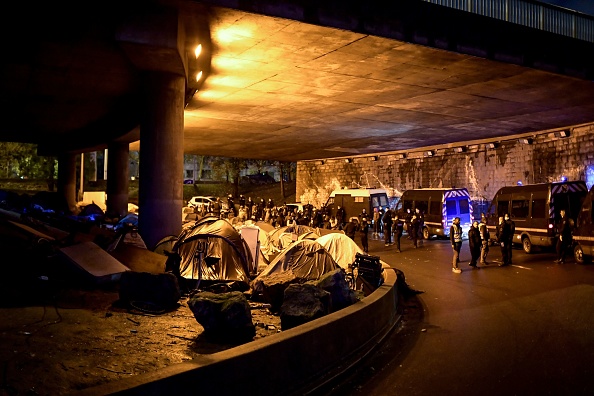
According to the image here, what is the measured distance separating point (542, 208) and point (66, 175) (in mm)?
36123

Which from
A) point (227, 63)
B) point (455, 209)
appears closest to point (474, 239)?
point (455, 209)

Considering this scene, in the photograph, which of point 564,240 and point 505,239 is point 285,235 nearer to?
point 505,239

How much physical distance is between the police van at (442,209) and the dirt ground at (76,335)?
16.8 metres

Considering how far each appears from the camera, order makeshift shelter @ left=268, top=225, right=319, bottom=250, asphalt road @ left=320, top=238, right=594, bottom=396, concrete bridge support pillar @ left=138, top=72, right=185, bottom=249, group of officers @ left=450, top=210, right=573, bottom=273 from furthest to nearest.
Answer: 1. makeshift shelter @ left=268, top=225, right=319, bottom=250
2. group of officers @ left=450, top=210, right=573, bottom=273
3. concrete bridge support pillar @ left=138, top=72, right=185, bottom=249
4. asphalt road @ left=320, top=238, right=594, bottom=396

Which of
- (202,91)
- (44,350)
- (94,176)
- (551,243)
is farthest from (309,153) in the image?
(94,176)

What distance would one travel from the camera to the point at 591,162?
2178 centimetres

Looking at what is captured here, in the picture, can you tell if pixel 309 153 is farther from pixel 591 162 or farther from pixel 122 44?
pixel 122 44

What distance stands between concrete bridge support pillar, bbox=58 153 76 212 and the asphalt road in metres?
34.7

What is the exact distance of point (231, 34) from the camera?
1266 centimetres

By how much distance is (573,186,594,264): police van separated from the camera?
51.1 ft

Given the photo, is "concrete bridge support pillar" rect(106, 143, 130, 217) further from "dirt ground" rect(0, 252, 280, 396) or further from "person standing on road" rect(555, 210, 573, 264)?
"person standing on road" rect(555, 210, 573, 264)

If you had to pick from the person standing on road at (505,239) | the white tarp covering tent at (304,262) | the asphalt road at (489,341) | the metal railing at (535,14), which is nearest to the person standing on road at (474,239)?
the person standing on road at (505,239)

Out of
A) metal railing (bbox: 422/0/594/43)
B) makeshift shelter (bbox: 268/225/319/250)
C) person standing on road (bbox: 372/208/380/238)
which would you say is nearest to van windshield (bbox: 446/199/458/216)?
person standing on road (bbox: 372/208/380/238)

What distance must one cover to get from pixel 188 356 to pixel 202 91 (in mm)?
14439
